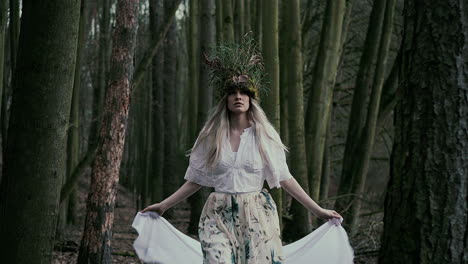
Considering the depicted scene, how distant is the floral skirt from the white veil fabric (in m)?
0.53

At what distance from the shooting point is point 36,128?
16.3 feet

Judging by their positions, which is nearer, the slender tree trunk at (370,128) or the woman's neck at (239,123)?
the woman's neck at (239,123)

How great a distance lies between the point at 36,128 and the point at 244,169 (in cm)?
152

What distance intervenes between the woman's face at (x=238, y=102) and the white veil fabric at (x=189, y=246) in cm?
103

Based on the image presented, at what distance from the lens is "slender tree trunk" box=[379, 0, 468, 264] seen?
289cm

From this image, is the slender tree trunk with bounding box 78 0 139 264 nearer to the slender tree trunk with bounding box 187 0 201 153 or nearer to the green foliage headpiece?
the green foliage headpiece

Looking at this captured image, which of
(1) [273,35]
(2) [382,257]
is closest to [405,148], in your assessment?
(2) [382,257]

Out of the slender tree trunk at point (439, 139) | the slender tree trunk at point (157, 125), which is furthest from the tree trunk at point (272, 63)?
the slender tree trunk at point (157, 125)

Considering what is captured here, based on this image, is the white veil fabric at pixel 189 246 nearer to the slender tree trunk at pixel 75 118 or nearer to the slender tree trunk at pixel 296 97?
the slender tree trunk at pixel 296 97

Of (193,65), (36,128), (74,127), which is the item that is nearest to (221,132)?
(36,128)

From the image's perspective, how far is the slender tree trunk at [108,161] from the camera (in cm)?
660

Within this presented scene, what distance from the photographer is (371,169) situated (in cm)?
1756

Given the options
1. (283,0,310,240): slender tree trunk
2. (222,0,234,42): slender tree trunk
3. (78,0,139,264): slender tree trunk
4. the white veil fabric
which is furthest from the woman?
(222,0,234,42): slender tree trunk

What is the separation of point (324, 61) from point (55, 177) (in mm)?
5384
